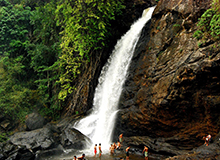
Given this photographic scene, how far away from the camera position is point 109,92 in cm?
1510

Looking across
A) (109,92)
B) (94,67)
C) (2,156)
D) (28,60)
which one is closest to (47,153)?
(2,156)

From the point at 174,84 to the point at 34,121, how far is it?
41.6 feet

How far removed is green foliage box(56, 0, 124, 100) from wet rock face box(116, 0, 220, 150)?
4925 mm

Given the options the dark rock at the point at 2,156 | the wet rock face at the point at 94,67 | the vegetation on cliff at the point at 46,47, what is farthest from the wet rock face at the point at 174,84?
the dark rock at the point at 2,156

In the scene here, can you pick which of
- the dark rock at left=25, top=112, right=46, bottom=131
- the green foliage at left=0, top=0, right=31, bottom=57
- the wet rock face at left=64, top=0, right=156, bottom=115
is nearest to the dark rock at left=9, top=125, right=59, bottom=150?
the dark rock at left=25, top=112, right=46, bottom=131

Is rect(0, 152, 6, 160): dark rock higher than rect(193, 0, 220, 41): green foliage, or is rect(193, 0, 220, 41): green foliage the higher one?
rect(193, 0, 220, 41): green foliage

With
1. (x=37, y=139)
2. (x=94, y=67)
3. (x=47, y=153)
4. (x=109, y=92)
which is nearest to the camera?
(x=47, y=153)

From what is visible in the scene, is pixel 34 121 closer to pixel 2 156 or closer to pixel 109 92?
pixel 2 156

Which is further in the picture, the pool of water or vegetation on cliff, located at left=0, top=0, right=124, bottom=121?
vegetation on cliff, located at left=0, top=0, right=124, bottom=121

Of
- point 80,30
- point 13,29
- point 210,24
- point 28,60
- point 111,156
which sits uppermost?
point 13,29

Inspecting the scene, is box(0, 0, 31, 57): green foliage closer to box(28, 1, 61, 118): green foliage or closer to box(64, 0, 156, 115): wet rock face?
box(28, 1, 61, 118): green foliage

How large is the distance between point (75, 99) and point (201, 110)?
11.1 metres

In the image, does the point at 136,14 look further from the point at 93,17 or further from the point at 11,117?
the point at 11,117

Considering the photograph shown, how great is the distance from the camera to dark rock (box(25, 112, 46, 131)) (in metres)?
15.5
